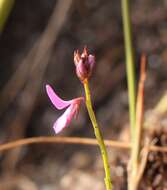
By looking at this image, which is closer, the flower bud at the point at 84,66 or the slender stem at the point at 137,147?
the flower bud at the point at 84,66

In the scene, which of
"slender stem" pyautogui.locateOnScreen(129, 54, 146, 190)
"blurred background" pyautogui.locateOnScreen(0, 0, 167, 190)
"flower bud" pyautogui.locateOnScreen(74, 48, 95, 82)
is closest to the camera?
"flower bud" pyautogui.locateOnScreen(74, 48, 95, 82)

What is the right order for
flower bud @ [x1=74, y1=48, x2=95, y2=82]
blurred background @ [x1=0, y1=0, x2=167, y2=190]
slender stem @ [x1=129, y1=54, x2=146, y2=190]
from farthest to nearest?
blurred background @ [x1=0, y1=0, x2=167, y2=190] < slender stem @ [x1=129, y1=54, x2=146, y2=190] < flower bud @ [x1=74, y1=48, x2=95, y2=82]

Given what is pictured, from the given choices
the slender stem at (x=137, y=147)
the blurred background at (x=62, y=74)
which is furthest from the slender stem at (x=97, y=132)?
the blurred background at (x=62, y=74)

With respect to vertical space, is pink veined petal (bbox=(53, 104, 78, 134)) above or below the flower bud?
below

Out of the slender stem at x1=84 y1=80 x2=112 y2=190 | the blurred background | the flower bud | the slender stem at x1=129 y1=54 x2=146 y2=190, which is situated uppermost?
the flower bud

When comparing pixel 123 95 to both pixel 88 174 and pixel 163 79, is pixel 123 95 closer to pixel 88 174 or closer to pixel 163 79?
pixel 163 79

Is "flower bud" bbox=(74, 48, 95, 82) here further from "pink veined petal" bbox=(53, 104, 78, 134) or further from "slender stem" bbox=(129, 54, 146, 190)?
"slender stem" bbox=(129, 54, 146, 190)

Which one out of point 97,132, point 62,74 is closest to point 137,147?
point 97,132

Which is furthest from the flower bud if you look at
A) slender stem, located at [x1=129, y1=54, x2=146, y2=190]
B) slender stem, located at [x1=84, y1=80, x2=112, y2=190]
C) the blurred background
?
the blurred background

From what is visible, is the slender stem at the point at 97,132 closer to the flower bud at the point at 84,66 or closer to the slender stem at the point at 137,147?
the flower bud at the point at 84,66
